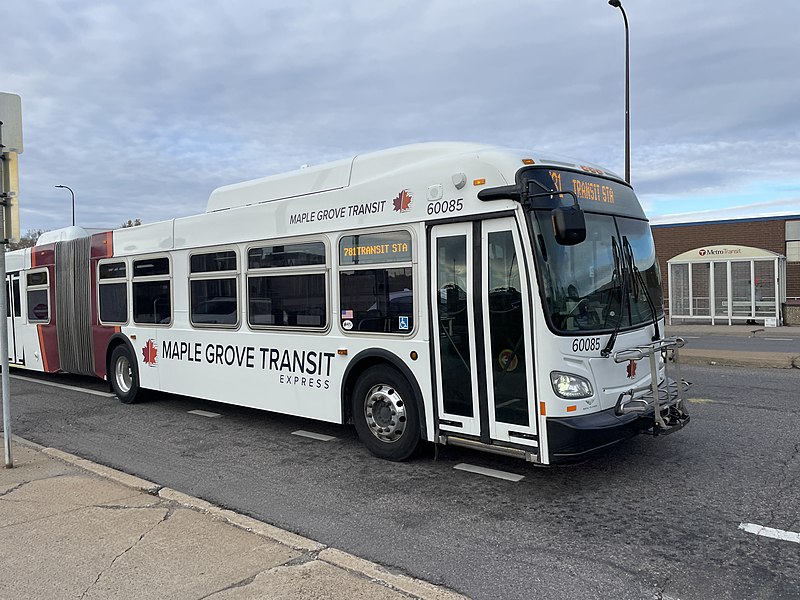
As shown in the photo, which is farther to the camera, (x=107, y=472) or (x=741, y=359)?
(x=741, y=359)

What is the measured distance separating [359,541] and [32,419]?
22.7ft

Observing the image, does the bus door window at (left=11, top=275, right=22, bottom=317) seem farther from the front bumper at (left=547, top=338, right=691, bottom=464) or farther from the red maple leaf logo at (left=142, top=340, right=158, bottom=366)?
the front bumper at (left=547, top=338, right=691, bottom=464)

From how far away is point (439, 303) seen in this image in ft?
19.6

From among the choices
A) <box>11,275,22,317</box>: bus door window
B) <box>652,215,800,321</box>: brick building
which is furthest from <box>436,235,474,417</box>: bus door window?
<box>652,215,800,321</box>: brick building

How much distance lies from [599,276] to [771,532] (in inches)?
90.5

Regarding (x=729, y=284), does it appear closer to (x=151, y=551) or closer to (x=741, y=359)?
(x=741, y=359)

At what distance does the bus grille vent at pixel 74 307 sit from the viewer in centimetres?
1139

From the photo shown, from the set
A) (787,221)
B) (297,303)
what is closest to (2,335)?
(297,303)

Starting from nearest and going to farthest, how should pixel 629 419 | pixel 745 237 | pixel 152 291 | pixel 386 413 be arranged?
1. pixel 629 419
2. pixel 386 413
3. pixel 152 291
4. pixel 745 237

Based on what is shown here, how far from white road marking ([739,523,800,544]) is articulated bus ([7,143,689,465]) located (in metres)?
1.09

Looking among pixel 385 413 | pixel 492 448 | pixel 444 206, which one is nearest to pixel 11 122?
pixel 444 206

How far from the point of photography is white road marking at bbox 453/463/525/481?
6.01 meters

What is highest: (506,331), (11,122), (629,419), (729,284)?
(11,122)

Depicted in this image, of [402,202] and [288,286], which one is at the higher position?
[402,202]
